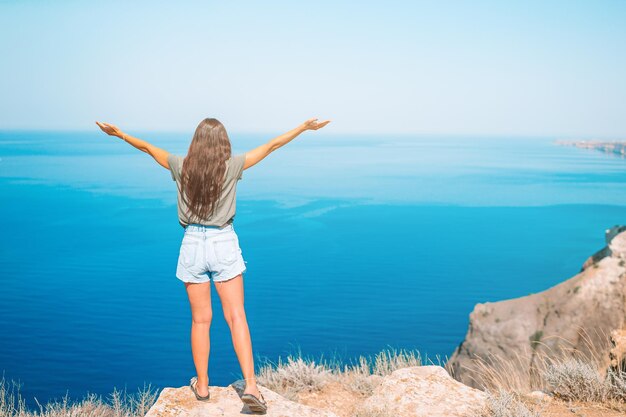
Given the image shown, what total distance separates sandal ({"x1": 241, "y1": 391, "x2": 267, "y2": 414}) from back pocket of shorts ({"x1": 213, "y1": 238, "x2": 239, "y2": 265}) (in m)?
1.06

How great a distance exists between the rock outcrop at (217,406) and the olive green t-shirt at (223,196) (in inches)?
61.0

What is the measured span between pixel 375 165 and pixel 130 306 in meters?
93.0

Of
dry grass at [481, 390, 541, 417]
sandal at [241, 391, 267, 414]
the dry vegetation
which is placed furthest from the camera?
the dry vegetation

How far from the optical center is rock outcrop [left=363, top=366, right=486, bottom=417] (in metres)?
5.40

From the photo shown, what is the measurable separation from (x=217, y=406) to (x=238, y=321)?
2.69 feet

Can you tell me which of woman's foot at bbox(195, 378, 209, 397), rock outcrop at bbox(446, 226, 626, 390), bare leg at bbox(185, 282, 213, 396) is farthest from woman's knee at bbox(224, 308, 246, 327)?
rock outcrop at bbox(446, 226, 626, 390)

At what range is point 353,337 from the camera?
99.6 feet

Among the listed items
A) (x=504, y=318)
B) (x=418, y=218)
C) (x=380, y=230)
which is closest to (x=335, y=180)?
(x=418, y=218)

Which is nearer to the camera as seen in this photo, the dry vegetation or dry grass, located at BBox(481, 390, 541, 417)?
dry grass, located at BBox(481, 390, 541, 417)

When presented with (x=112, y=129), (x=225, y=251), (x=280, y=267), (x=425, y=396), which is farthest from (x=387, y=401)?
(x=280, y=267)

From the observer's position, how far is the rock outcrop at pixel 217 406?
4.49 metres

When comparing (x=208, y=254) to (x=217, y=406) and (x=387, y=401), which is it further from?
(x=387, y=401)

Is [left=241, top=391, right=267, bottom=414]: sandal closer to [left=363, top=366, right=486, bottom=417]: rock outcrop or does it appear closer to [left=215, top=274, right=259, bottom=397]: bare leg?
[left=215, top=274, right=259, bottom=397]: bare leg

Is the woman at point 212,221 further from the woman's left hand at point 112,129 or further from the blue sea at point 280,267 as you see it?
the blue sea at point 280,267
